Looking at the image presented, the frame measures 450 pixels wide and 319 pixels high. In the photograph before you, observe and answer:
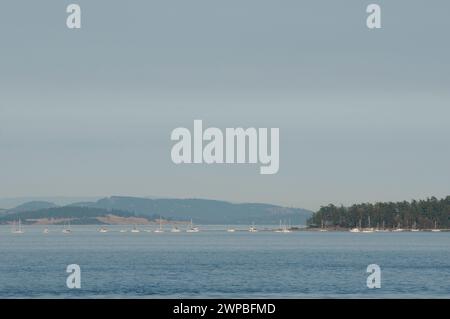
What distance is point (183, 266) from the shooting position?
16875 cm

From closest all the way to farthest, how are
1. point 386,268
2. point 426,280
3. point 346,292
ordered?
point 346,292 < point 426,280 < point 386,268

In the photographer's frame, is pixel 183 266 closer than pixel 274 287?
→ No

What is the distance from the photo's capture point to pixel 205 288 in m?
118

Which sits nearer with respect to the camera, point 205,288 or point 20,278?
point 205,288

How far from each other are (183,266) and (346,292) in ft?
188

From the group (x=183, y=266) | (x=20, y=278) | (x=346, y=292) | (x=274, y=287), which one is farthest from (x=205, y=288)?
(x=183, y=266)
